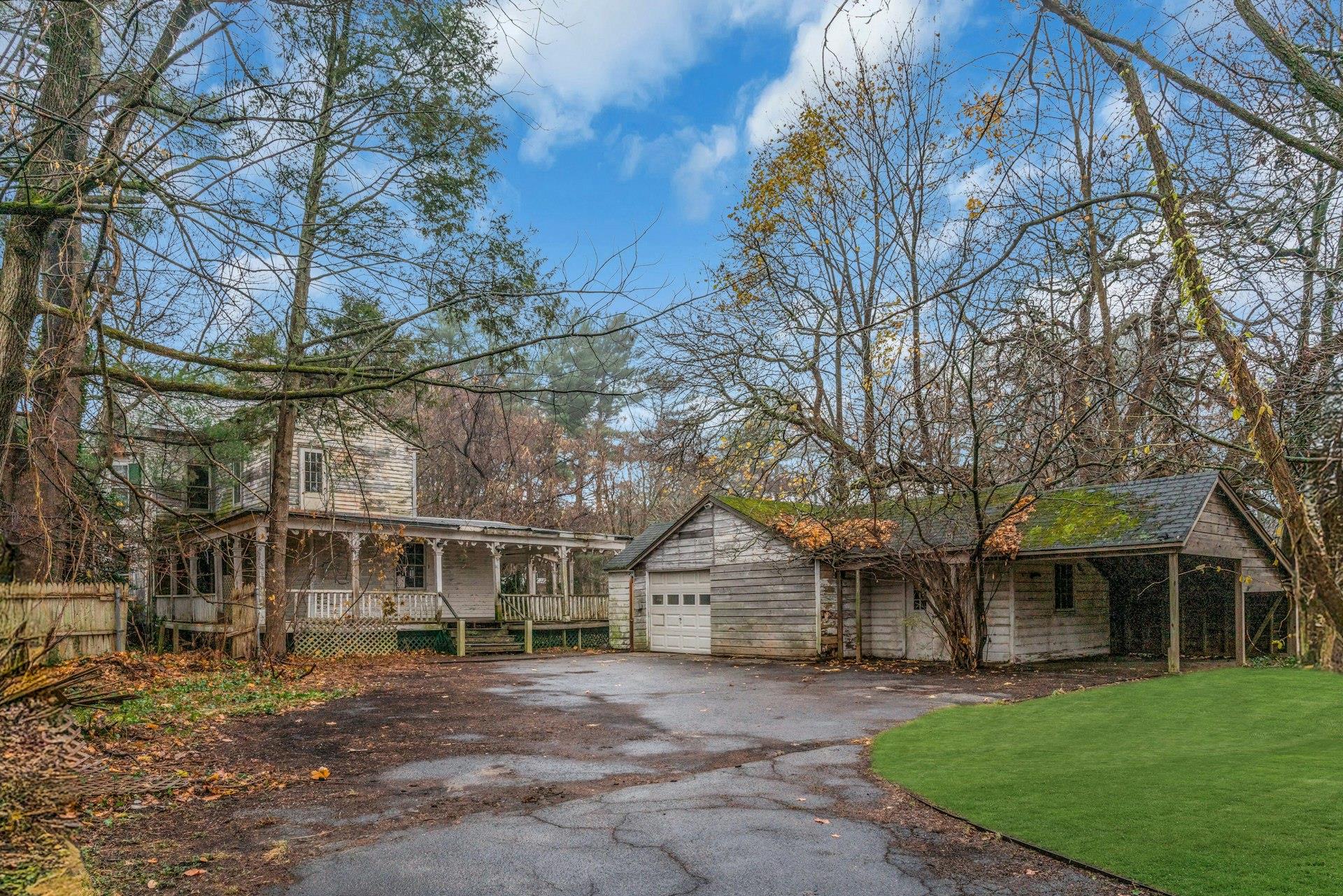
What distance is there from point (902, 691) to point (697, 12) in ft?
36.7

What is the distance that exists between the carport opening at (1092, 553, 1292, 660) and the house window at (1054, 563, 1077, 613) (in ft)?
2.69

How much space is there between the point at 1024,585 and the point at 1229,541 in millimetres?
4007

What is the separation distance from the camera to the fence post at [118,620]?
15.9 meters

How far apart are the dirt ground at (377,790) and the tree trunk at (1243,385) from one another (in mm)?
2127

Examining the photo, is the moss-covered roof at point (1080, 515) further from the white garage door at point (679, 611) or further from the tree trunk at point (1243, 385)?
the tree trunk at point (1243, 385)

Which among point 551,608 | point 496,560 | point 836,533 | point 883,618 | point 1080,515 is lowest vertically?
point 551,608

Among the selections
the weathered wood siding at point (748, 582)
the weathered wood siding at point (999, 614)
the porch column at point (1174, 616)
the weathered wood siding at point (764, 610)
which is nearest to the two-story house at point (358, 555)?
the weathered wood siding at point (748, 582)

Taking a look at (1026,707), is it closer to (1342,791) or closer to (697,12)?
(1342,791)

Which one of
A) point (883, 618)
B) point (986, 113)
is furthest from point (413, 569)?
point (986, 113)

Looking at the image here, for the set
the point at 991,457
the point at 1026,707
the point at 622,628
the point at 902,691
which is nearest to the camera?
the point at 1026,707

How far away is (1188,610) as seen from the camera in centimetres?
2133

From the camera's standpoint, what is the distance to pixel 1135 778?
22.5ft

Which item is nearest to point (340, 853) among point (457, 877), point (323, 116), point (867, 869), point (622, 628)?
point (457, 877)

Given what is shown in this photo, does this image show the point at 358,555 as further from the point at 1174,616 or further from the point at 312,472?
the point at 1174,616
